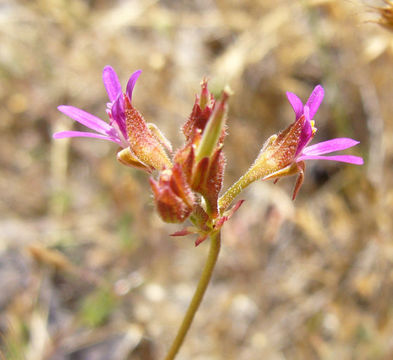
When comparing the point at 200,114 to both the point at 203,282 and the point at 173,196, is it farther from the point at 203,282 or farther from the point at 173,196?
the point at 203,282

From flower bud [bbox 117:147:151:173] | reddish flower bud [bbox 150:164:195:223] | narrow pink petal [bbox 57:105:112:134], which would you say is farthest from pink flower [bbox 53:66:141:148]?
reddish flower bud [bbox 150:164:195:223]

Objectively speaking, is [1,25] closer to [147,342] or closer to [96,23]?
[96,23]

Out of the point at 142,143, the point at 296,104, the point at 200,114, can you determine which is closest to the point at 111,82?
the point at 142,143

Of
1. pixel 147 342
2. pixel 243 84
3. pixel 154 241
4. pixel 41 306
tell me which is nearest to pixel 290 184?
pixel 243 84

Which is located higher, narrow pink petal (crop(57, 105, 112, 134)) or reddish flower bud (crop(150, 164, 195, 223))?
narrow pink petal (crop(57, 105, 112, 134))

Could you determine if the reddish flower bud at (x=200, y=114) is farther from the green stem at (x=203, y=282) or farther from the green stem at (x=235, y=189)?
the green stem at (x=203, y=282)

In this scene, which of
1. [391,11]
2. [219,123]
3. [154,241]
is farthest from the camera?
[154,241]

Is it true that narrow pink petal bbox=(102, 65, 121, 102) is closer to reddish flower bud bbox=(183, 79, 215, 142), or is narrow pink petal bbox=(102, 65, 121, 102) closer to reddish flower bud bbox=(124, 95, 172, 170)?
reddish flower bud bbox=(124, 95, 172, 170)
